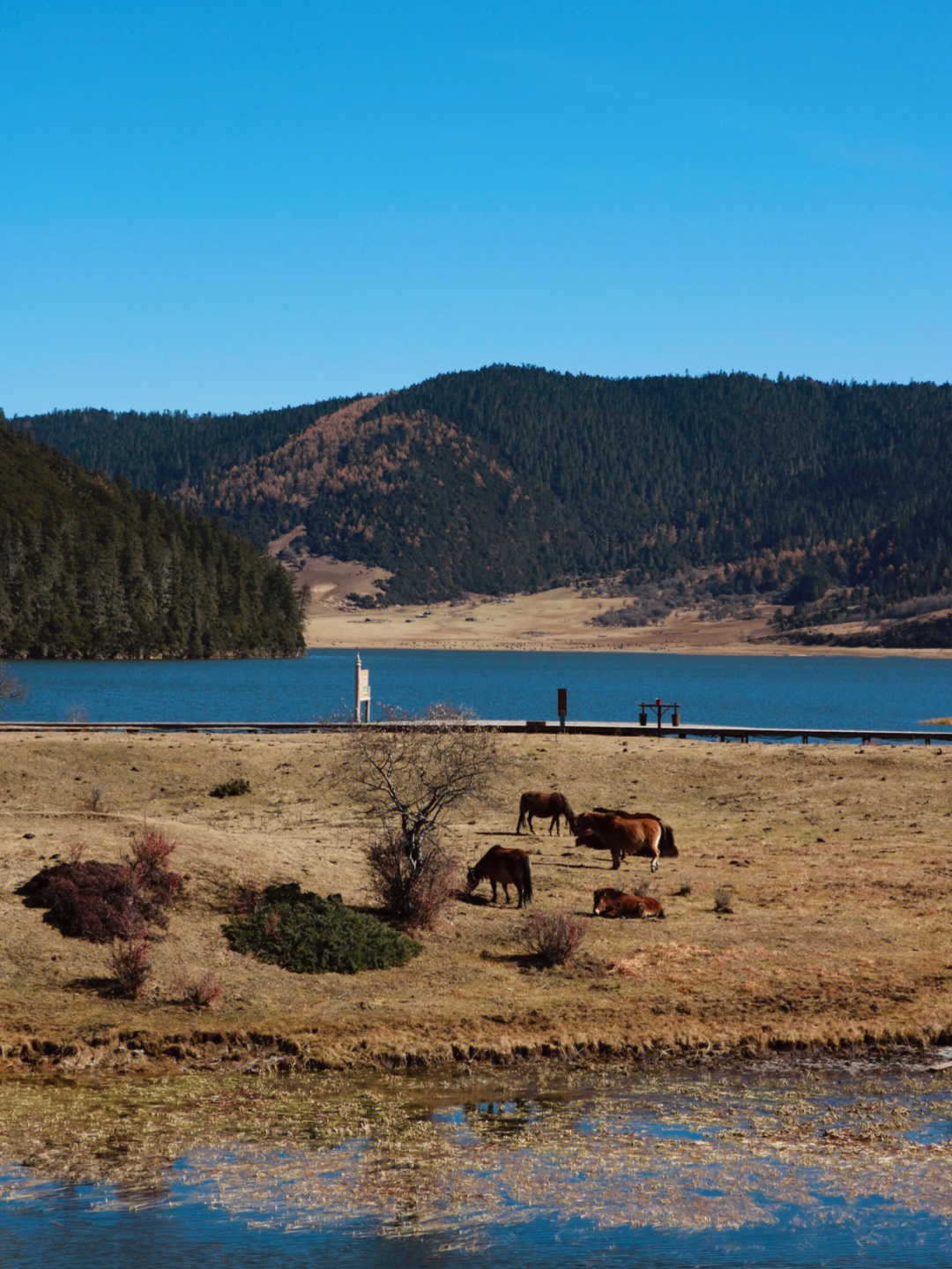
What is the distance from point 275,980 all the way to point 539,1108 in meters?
6.56

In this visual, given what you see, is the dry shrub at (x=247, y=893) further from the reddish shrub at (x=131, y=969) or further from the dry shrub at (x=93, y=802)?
the dry shrub at (x=93, y=802)

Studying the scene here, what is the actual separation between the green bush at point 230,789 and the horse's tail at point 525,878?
672 inches

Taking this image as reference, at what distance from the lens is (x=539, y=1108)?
16.5m

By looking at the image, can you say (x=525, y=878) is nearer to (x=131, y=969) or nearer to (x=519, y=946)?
(x=519, y=946)

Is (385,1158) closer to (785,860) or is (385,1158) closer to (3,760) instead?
(785,860)

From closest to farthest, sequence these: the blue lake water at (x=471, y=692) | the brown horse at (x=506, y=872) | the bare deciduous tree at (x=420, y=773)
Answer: the brown horse at (x=506, y=872) < the bare deciduous tree at (x=420, y=773) < the blue lake water at (x=471, y=692)

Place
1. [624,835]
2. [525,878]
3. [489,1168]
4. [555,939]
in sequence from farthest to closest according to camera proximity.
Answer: [624,835]
[525,878]
[555,939]
[489,1168]

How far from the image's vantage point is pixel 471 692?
400 feet

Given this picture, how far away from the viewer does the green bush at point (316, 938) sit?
22.5 m

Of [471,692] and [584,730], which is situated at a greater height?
[584,730]

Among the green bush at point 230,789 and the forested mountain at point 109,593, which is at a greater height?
the forested mountain at point 109,593

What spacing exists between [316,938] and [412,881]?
2849 mm

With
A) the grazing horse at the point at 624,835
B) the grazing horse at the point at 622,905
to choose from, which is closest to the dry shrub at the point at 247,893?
the grazing horse at the point at 622,905

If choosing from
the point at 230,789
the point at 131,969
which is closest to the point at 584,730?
the point at 230,789
